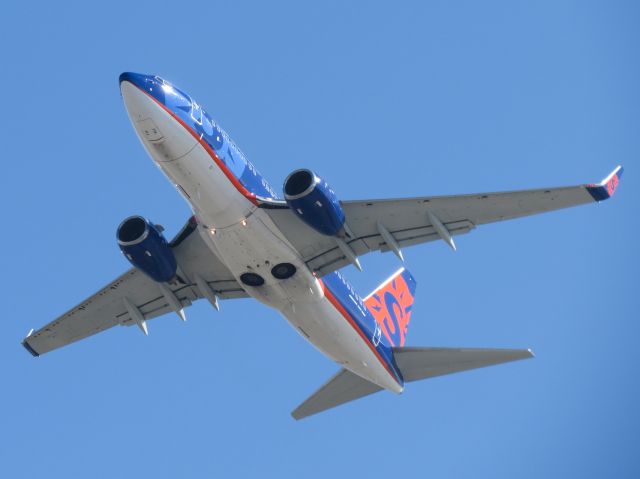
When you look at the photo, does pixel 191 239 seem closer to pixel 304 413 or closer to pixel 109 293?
pixel 109 293

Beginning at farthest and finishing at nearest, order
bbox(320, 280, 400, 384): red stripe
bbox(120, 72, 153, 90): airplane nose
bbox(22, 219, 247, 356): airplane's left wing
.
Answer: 1. bbox(22, 219, 247, 356): airplane's left wing
2. bbox(320, 280, 400, 384): red stripe
3. bbox(120, 72, 153, 90): airplane nose

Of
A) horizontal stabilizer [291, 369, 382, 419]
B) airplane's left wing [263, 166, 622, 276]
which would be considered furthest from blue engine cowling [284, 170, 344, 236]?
horizontal stabilizer [291, 369, 382, 419]

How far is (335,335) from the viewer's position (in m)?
34.9

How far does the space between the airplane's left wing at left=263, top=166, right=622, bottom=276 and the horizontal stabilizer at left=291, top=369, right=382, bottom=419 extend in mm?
6483

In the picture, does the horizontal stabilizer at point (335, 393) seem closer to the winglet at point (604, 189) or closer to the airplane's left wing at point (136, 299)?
the airplane's left wing at point (136, 299)

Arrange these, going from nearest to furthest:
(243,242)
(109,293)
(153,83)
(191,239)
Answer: (153,83), (243,242), (191,239), (109,293)

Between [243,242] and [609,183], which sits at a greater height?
[243,242]

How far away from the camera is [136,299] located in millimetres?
37094

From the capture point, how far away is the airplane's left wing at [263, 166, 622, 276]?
30.7 meters

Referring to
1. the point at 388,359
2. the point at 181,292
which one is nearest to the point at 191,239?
the point at 181,292

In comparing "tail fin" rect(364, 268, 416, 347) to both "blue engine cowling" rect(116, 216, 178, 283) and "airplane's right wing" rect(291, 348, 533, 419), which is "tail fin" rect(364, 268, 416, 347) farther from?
"blue engine cowling" rect(116, 216, 178, 283)

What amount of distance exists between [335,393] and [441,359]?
171 inches

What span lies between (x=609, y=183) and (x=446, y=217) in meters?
5.02

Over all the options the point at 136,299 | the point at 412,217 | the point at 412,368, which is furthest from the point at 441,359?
the point at 136,299
